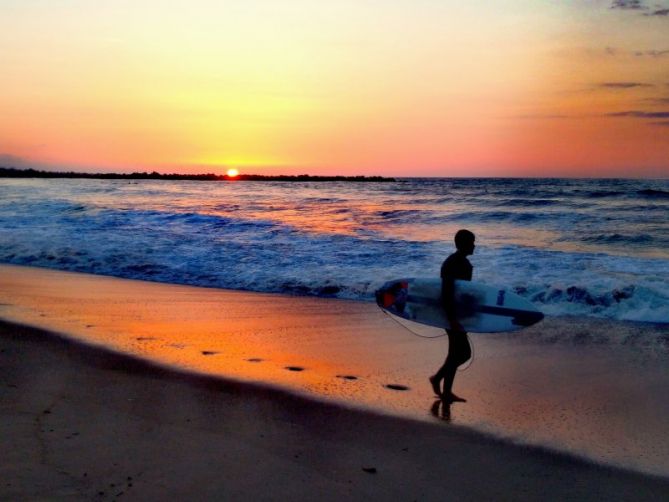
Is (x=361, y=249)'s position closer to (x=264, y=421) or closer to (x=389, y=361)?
(x=389, y=361)

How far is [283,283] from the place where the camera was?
11.6 meters

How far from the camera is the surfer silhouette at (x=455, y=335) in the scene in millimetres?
5184

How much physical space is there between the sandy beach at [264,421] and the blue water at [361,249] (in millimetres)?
3494

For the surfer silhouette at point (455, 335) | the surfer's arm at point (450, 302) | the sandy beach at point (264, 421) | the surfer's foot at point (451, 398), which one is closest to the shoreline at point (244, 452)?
the sandy beach at point (264, 421)

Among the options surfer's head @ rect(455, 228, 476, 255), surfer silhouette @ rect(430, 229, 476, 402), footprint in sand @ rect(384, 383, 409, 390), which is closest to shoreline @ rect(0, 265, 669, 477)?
footprint in sand @ rect(384, 383, 409, 390)

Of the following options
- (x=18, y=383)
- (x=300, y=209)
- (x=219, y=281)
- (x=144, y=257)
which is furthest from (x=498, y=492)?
(x=300, y=209)

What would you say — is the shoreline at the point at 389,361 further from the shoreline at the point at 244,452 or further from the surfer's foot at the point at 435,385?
the shoreline at the point at 244,452

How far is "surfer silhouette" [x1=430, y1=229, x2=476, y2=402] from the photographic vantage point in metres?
5.18

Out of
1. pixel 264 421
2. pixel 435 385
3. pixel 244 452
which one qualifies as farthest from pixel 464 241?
pixel 244 452

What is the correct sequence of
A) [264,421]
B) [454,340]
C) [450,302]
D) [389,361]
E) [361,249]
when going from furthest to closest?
[361,249] < [389,361] < [450,302] < [454,340] < [264,421]

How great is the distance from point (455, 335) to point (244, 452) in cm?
227

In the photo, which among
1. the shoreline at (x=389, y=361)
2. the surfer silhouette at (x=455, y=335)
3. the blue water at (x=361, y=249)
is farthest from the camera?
the blue water at (x=361, y=249)

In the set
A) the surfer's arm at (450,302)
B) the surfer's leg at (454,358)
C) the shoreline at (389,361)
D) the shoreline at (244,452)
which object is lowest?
the shoreline at (389,361)

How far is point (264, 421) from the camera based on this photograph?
4.49 metres
